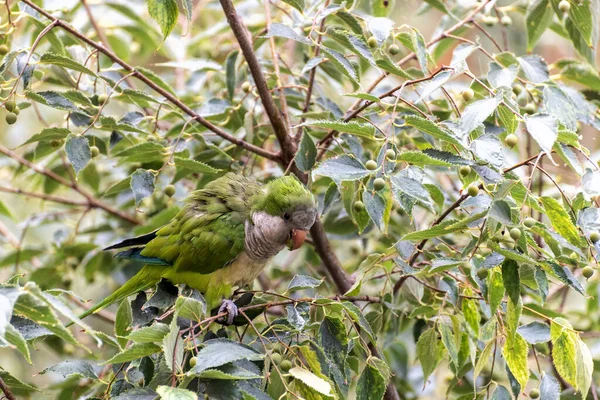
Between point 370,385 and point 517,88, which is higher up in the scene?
point 517,88

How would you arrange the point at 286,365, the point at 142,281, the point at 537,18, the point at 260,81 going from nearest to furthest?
the point at 286,365 < the point at 260,81 < the point at 142,281 < the point at 537,18

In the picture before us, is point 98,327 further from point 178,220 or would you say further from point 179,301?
point 179,301

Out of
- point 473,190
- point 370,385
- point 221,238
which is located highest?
point 473,190

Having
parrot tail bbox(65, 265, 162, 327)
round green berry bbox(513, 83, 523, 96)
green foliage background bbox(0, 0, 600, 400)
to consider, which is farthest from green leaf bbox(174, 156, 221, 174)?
round green berry bbox(513, 83, 523, 96)

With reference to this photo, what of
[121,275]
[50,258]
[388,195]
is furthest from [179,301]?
[50,258]

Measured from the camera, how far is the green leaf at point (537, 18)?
2094 millimetres

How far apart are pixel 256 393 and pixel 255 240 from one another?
761mm

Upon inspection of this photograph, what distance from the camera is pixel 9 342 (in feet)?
3.98

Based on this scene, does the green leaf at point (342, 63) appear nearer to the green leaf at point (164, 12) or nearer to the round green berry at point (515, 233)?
the green leaf at point (164, 12)

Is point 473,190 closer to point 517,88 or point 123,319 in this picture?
point 517,88

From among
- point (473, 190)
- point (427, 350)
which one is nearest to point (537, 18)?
point (473, 190)

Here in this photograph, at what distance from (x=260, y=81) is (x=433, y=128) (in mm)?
602

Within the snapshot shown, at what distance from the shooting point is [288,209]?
1.95 m

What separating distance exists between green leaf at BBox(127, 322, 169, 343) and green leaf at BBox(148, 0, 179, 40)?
0.66m
